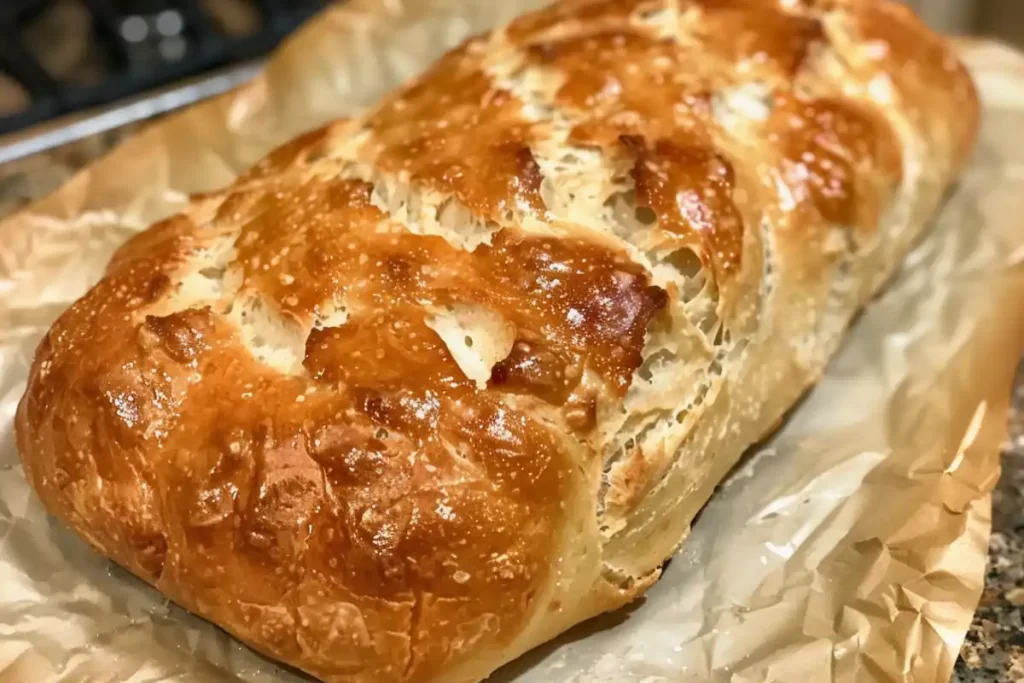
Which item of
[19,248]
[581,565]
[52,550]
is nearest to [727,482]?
[581,565]

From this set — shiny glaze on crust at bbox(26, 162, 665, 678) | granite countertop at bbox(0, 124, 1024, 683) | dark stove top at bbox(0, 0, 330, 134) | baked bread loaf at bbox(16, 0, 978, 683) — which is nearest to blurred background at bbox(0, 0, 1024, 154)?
dark stove top at bbox(0, 0, 330, 134)

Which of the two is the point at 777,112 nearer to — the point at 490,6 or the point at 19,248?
the point at 490,6

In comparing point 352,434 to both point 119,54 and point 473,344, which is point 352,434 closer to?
point 473,344

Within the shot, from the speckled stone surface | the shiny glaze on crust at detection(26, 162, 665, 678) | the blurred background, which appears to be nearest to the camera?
the shiny glaze on crust at detection(26, 162, 665, 678)

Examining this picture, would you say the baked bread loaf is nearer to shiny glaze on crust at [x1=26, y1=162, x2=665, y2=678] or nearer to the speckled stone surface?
shiny glaze on crust at [x1=26, y1=162, x2=665, y2=678]

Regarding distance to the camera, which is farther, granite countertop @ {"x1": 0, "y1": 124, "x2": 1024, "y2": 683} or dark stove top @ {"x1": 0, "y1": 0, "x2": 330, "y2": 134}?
dark stove top @ {"x1": 0, "y1": 0, "x2": 330, "y2": 134}

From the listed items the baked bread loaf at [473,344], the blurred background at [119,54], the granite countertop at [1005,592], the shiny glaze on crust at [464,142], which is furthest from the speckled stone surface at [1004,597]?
the blurred background at [119,54]

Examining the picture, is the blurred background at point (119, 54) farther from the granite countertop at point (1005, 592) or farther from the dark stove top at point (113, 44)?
the granite countertop at point (1005, 592)
